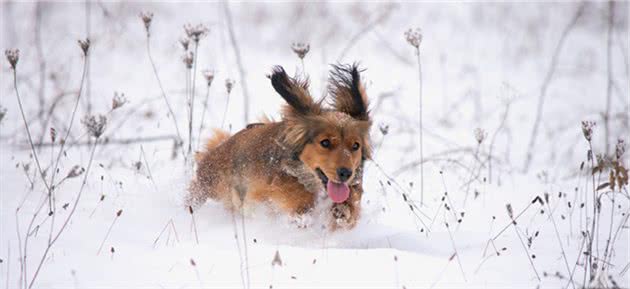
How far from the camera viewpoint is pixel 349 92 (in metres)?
5.08

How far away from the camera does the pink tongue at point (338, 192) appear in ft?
14.5

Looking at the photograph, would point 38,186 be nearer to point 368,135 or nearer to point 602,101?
point 368,135

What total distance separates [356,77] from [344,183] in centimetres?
98

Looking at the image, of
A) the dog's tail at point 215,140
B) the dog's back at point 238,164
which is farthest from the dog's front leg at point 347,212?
the dog's tail at point 215,140

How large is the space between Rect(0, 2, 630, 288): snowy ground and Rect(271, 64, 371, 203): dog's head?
1.33 feet

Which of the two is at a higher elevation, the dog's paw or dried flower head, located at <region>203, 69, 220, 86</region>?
dried flower head, located at <region>203, 69, 220, 86</region>

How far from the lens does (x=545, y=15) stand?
53.5 ft

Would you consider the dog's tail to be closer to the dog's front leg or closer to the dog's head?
the dog's head

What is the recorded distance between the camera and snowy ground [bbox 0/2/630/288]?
3641mm

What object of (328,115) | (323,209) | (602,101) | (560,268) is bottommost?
(560,268)

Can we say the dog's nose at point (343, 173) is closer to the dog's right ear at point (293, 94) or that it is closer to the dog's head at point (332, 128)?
the dog's head at point (332, 128)

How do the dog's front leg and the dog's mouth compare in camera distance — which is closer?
the dog's mouth

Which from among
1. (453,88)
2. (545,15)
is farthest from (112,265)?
(545,15)

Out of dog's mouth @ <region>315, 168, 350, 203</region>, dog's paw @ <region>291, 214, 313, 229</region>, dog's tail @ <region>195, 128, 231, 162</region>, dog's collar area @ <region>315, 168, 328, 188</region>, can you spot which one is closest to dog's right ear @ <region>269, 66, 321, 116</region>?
dog's collar area @ <region>315, 168, 328, 188</region>
